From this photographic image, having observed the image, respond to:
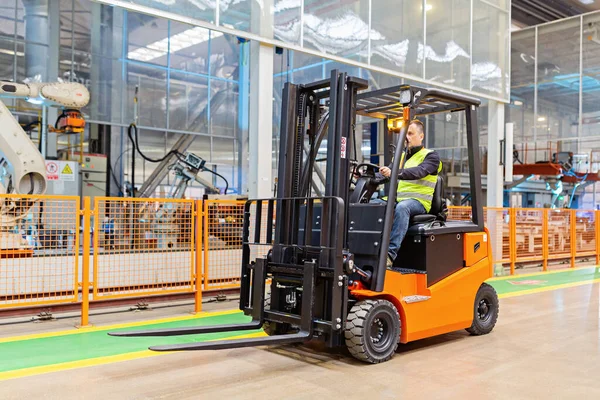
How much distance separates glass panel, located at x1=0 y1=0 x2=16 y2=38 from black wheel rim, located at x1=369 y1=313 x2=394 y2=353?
14.0 meters

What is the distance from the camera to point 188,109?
18156 millimetres

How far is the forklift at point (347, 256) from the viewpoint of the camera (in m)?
5.05

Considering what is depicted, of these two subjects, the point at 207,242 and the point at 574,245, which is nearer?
the point at 207,242

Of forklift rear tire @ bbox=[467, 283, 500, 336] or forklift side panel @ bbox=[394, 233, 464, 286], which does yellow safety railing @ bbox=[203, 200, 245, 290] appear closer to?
forklift side panel @ bbox=[394, 233, 464, 286]

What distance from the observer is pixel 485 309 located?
22.0ft

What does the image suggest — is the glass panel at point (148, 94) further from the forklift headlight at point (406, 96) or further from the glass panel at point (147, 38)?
the forklift headlight at point (406, 96)

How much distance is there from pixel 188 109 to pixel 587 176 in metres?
16.0

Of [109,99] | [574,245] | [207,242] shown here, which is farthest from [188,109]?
[574,245]

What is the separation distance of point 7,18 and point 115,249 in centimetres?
1063

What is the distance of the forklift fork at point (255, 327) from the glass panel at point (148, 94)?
498 inches

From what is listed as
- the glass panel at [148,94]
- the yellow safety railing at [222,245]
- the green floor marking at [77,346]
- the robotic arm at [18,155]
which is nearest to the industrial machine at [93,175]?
the glass panel at [148,94]

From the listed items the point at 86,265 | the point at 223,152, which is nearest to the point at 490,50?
the point at 223,152

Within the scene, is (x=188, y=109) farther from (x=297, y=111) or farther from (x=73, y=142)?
(x=297, y=111)

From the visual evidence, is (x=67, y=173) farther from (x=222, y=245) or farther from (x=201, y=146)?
(x=201, y=146)
